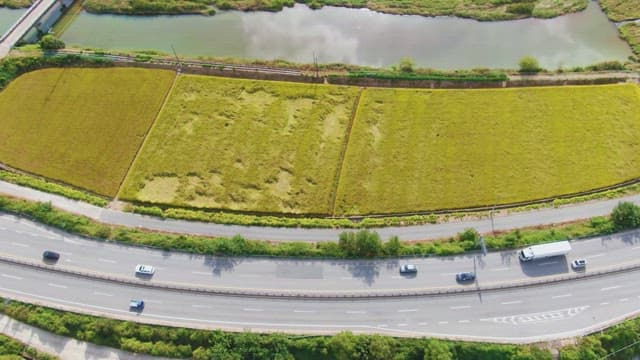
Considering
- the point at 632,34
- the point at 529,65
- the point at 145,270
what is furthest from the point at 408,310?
the point at 632,34

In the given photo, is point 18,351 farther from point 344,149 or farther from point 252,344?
point 344,149

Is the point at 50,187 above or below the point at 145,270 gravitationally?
above

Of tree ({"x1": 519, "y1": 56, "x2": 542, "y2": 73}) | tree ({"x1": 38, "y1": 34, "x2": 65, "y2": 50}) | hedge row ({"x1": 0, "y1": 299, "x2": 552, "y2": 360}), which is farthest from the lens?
tree ({"x1": 38, "y1": 34, "x2": 65, "y2": 50})

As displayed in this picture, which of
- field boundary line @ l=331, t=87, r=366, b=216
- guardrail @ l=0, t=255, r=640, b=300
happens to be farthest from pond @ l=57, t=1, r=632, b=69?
guardrail @ l=0, t=255, r=640, b=300

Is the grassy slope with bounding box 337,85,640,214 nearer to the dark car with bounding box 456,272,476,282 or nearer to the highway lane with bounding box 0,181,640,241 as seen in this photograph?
the highway lane with bounding box 0,181,640,241

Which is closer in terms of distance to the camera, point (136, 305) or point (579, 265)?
point (136, 305)

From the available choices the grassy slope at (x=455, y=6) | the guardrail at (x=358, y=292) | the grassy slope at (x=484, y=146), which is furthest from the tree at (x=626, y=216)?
the grassy slope at (x=455, y=6)
